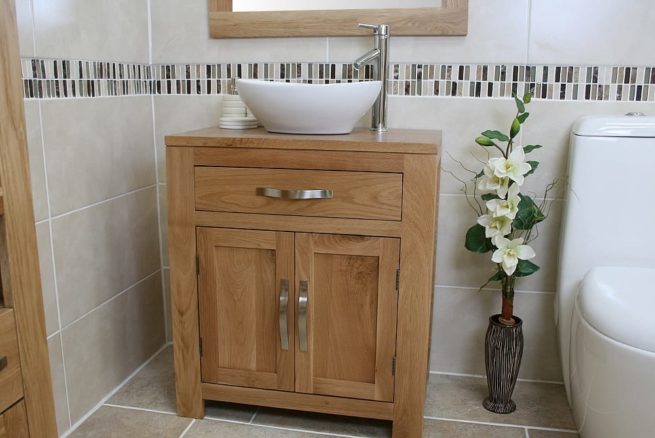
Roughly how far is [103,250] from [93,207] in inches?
5.1

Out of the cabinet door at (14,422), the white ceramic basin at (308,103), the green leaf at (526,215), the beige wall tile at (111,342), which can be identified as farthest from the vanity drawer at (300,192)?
the cabinet door at (14,422)

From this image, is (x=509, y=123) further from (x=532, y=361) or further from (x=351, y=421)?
(x=351, y=421)

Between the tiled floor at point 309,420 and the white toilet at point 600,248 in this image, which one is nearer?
the white toilet at point 600,248

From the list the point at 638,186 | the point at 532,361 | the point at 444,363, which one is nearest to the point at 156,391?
the point at 444,363

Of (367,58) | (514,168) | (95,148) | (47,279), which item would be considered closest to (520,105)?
(514,168)

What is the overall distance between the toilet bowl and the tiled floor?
225 millimetres

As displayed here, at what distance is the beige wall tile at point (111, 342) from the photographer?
1.61m

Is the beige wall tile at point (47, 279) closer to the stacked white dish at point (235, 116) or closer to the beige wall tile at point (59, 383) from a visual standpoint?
the beige wall tile at point (59, 383)

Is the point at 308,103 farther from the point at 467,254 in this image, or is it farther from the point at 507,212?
the point at 467,254

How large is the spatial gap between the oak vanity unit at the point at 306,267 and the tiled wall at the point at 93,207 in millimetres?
269

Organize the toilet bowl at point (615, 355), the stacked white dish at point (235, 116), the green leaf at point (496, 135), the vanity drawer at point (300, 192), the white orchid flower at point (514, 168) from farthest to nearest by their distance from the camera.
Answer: the stacked white dish at point (235, 116) → the green leaf at point (496, 135) → the white orchid flower at point (514, 168) → the vanity drawer at point (300, 192) → the toilet bowl at point (615, 355)

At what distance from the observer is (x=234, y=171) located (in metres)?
1.46

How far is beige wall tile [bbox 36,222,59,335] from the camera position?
146cm

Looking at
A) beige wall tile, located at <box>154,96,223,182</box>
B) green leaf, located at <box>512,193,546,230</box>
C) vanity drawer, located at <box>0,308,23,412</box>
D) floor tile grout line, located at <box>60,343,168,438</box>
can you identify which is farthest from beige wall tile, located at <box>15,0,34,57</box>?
green leaf, located at <box>512,193,546,230</box>
